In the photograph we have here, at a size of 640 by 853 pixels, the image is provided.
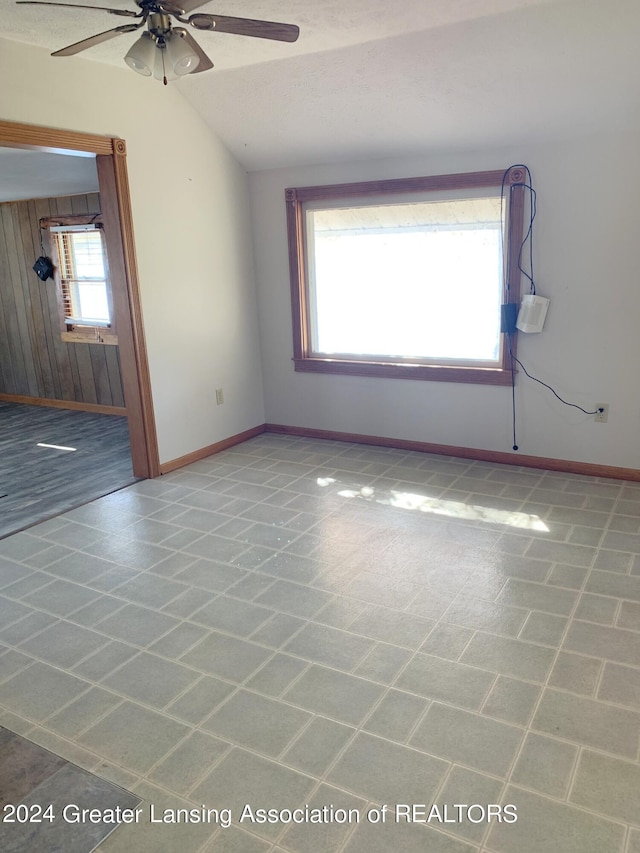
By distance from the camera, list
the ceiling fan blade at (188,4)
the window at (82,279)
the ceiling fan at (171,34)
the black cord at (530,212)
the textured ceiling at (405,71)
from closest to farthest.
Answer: the ceiling fan blade at (188,4)
the ceiling fan at (171,34)
the textured ceiling at (405,71)
the black cord at (530,212)
the window at (82,279)

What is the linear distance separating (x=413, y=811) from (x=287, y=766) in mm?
390

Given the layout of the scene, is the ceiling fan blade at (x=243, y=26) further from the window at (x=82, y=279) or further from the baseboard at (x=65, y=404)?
the baseboard at (x=65, y=404)

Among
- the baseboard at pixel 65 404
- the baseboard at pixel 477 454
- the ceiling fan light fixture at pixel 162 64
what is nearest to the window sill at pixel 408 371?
the baseboard at pixel 477 454

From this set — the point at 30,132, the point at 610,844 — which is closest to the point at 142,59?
the point at 30,132

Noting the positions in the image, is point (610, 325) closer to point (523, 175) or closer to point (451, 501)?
point (523, 175)

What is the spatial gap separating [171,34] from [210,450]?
117 inches

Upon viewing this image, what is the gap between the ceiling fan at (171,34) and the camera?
2.36m

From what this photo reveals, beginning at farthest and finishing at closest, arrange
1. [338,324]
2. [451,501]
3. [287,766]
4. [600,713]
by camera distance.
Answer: [338,324] < [451,501] < [600,713] < [287,766]

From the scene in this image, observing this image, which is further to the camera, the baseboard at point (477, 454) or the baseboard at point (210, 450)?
the baseboard at point (210, 450)

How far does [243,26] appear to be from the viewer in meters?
2.45

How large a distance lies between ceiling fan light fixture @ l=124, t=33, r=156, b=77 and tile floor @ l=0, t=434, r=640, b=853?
2178 millimetres

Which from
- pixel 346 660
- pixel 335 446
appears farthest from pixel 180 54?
pixel 335 446

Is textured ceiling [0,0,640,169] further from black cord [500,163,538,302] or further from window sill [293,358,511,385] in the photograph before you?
window sill [293,358,511,385]

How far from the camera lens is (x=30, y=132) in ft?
11.2
